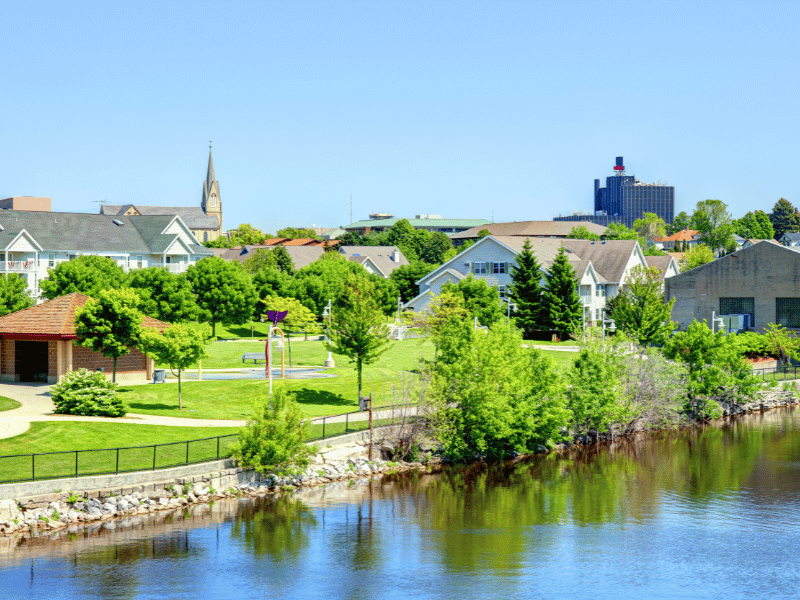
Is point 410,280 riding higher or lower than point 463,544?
higher

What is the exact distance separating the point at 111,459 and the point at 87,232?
230 feet

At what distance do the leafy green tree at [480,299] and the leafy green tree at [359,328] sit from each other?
19514mm

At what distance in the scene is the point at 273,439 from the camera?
37562 millimetres

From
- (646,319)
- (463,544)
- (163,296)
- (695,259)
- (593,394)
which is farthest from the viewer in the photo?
(695,259)

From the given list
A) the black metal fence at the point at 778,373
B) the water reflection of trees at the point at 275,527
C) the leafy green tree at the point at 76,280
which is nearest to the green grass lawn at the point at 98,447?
the water reflection of trees at the point at 275,527

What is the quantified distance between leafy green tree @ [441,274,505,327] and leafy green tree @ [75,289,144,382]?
27.6 metres

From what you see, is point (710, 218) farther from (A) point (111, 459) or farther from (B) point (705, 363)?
(A) point (111, 459)

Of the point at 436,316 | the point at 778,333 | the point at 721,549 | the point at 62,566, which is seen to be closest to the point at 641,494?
the point at 721,549

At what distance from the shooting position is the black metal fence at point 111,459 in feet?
109

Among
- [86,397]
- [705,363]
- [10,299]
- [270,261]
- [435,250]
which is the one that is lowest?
[86,397]

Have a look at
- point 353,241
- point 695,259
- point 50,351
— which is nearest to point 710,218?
point 695,259

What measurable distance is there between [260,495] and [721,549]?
1735 centimetres

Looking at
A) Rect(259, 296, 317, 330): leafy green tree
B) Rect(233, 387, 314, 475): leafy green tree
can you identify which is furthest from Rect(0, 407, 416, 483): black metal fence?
Rect(259, 296, 317, 330): leafy green tree

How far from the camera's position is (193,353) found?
44.9m
